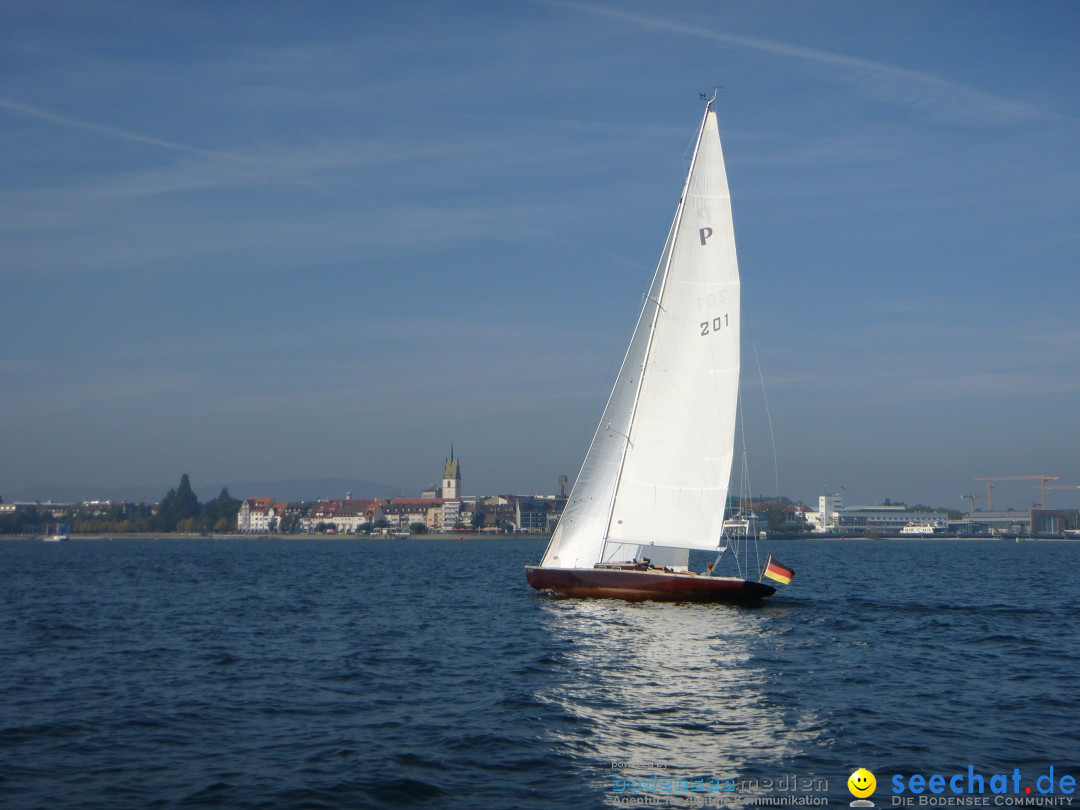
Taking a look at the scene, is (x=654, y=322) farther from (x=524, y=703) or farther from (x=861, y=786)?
(x=861, y=786)

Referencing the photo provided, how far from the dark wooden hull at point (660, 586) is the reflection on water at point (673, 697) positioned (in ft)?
2.80

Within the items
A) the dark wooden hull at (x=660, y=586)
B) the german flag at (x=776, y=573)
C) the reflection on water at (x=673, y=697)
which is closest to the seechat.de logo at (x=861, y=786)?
the reflection on water at (x=673, y=697)

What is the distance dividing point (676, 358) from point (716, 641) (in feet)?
35.1

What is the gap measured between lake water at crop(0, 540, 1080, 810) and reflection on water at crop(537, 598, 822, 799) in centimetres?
7

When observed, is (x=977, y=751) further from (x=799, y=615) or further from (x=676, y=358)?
(x=676, y=358)

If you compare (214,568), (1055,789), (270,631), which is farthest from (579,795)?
(214,568)

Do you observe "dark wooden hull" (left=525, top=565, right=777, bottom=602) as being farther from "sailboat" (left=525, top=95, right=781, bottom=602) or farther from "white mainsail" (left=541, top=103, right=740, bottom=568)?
"white mainsail" (left=541, top=103, right=740, bottom=568)

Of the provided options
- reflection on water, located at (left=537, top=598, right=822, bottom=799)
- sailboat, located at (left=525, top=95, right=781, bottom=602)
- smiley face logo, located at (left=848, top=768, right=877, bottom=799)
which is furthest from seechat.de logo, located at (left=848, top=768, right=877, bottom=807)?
sailboat, located at (left=525, top=95, right=781, bottom=602)

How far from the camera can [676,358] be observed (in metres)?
32.9

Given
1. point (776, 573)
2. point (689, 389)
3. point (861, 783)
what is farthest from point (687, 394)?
point (861, 783)

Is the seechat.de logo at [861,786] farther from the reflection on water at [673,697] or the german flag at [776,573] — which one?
the german flag at [776,573]

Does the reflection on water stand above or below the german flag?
below

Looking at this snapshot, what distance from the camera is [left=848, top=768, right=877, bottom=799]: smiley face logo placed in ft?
41.0

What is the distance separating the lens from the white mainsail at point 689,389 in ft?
107
